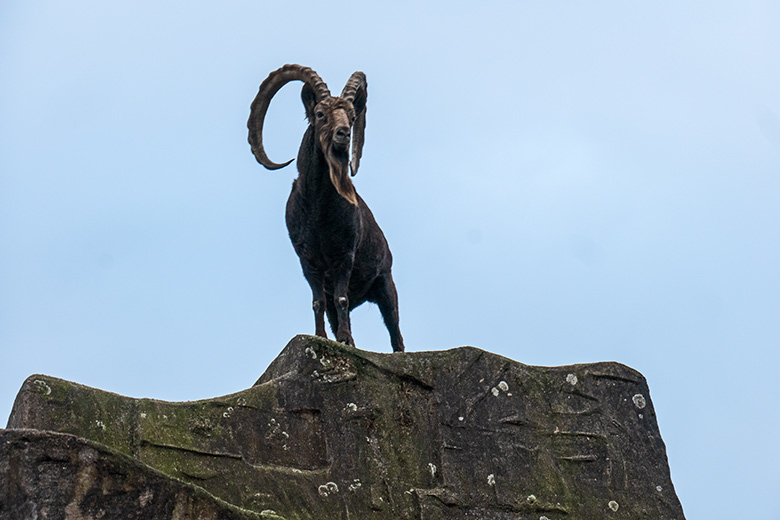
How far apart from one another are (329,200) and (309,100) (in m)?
0.94

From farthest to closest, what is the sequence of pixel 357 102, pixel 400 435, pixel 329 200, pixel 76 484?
pixel 357 102 → pixel 329 200 → pixel 400 435 → pixel 76 484

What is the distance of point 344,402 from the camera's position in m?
8.66

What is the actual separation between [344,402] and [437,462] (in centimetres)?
84

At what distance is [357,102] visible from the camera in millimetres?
10289

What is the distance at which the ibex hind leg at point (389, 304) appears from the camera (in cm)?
1083

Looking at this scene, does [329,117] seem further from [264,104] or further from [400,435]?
[400,435]

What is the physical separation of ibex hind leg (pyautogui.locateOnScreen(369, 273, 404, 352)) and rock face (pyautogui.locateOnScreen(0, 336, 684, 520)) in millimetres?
1712

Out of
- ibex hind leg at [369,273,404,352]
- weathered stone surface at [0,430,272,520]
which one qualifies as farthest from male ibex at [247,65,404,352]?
weathered stone surface at [0,430,272,520]

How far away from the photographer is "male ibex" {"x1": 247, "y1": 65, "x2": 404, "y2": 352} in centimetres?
962

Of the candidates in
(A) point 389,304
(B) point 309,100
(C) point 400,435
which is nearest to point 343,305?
(A) point 389,304

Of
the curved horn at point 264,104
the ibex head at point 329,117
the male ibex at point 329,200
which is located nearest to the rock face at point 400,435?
the male ibex at point 329,200

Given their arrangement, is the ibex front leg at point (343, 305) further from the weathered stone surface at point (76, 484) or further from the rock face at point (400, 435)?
the weathered stone surface at point (76, 484)

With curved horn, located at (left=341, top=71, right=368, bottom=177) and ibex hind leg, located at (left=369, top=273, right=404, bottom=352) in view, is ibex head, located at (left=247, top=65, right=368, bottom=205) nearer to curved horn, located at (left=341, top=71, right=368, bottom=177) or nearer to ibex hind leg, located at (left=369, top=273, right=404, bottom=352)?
curved horn, located at (left=341, top=71, right=368, bottom=177)

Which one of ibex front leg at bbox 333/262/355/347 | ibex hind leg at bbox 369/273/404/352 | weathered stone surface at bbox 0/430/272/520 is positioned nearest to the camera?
weathered stone surface at bbox 0/430/272/520
